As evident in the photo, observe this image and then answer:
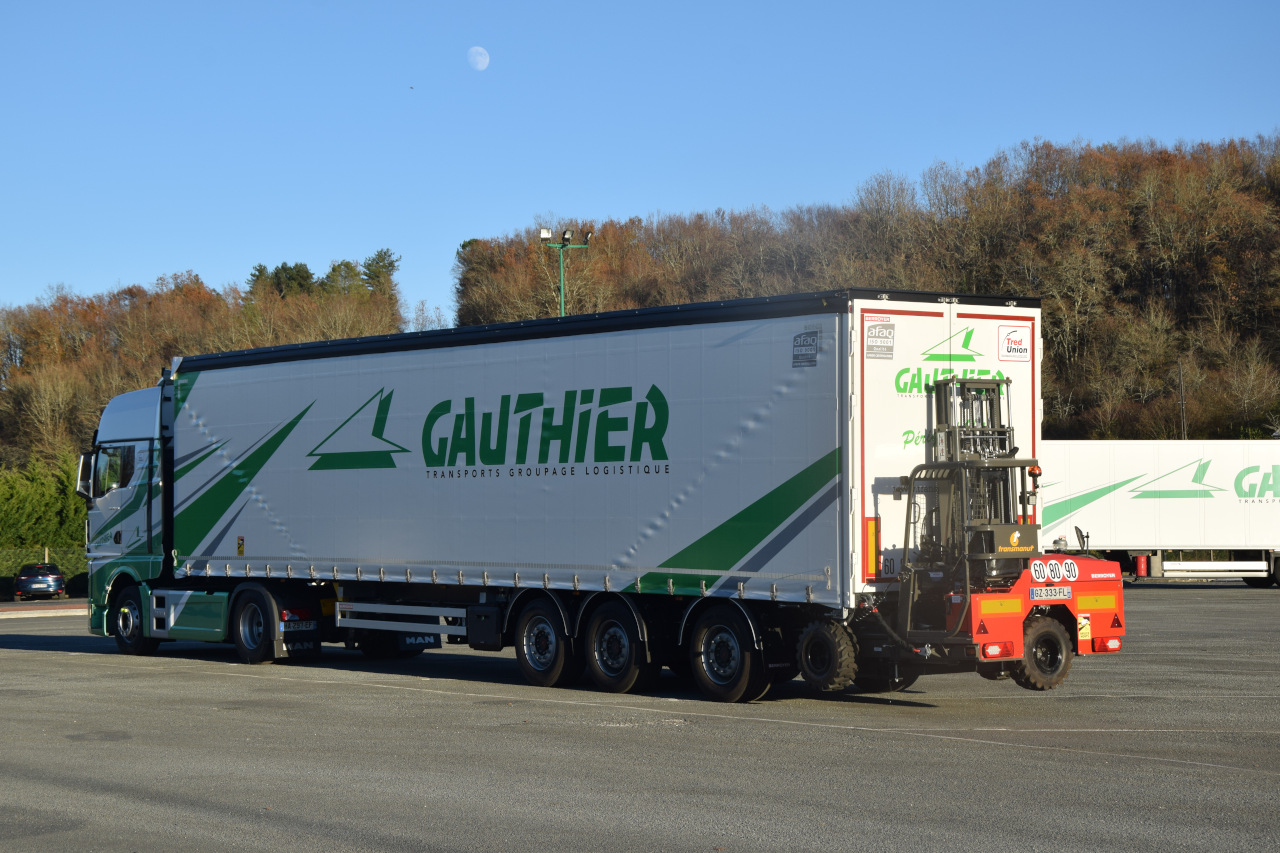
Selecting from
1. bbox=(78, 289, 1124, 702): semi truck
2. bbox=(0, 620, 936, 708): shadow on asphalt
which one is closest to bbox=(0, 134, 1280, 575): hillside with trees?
bbox=(0, 620, 936, 708): shadow on asphalt

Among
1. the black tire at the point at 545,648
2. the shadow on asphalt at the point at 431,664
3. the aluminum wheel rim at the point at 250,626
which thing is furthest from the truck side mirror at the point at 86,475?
the black tire at the point at 545,648

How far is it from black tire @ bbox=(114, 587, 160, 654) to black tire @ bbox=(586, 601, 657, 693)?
8938mm

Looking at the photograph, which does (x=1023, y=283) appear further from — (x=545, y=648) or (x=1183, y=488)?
(x=545, y=648)

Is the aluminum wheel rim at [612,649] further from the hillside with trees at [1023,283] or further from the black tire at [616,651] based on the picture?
the hillside with trees at [1023,283]

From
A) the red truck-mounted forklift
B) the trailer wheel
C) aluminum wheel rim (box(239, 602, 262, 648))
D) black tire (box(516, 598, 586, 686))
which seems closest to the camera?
the red truck-mounted forklift

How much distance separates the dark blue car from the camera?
4894 centimetres

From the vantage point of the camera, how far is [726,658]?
46.4ft

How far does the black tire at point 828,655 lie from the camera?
13070mm

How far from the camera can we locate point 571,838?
7.89m

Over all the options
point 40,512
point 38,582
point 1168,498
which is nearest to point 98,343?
point 40,512

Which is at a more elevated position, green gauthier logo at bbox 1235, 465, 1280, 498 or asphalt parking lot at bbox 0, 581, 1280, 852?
green gauthier logo at bbox 1235, 465, 1280, 498

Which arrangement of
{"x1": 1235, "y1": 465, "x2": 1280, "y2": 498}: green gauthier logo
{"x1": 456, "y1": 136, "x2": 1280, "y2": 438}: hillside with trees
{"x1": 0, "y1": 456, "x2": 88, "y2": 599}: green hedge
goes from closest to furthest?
{"x1": 1235, "y1": 465, "x2": 1280, "y2": 498}: green gauthier logo < {"x1": 0, "y1": 456, "x2": 88, "y2": 599}: green hedge < {"x1": 456, "y1": 136, "x2": 1280, "y2": 438}: hillside with trees

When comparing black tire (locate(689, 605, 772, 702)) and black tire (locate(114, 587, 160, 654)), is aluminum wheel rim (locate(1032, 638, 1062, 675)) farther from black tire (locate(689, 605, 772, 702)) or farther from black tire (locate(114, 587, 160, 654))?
black tire (locate(114, 587, 160, 654))

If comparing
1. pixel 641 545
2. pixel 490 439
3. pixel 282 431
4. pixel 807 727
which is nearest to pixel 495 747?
pixel 807 727
